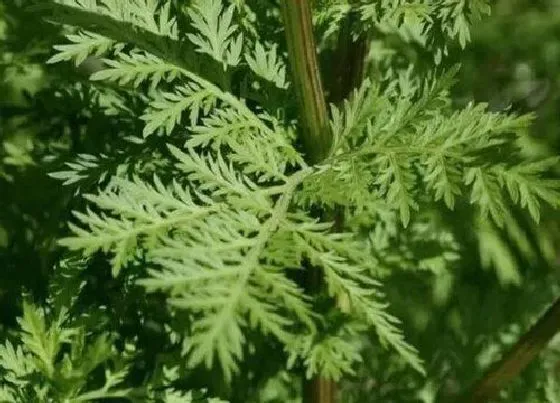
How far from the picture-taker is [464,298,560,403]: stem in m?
1.12

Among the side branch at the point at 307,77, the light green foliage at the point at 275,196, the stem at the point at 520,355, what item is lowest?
the stem at the point at 520,355

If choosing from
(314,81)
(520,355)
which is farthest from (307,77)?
(520,355)

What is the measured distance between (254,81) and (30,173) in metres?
0.45

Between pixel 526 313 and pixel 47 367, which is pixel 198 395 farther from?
pixel 526 313

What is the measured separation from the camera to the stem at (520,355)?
1122 mm

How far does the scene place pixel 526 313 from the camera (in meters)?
1.57

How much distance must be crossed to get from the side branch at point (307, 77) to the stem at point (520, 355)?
1.10ft

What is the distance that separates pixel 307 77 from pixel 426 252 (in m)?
0.48

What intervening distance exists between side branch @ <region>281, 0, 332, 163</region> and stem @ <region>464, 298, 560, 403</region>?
0.33 meters

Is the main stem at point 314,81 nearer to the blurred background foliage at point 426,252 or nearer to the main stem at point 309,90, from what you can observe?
the main stem at point 309,90

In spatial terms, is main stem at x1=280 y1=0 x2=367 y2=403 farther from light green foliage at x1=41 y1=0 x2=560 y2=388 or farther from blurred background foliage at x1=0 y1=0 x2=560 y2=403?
blurred background foliage at x1=0 y1=0 x2=560 y2=403

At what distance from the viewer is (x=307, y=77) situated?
0.96m

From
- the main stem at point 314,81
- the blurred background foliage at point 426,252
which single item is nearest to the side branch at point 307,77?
the main stem at point 314,81

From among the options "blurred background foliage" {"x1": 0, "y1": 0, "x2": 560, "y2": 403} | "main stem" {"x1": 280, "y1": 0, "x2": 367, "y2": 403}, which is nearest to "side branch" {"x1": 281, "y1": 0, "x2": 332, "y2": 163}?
"main stem" {"x1": 280, "y1": 0, "x2": 367, "y2": 403}
